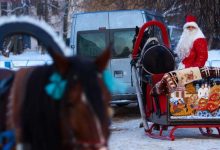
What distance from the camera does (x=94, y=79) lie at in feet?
10.9

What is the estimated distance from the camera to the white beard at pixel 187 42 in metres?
9.96

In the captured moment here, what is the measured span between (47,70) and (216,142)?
636 centimetres

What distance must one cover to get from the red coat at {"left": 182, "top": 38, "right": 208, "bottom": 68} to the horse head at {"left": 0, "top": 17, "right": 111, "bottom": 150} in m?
6.37

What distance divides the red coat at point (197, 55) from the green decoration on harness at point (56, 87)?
6595 millimetres

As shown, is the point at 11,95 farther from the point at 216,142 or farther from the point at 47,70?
the point at 216,142

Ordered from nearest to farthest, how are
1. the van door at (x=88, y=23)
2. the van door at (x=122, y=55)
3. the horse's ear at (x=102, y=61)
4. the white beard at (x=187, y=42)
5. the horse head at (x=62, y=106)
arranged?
the horse head at (x=62, y=106)
the horse's ear at (x=102, y=61)
the white beard at (x=187, y=42)
the van door at (x=122, y=55)
the van door at (x=88, y=23)

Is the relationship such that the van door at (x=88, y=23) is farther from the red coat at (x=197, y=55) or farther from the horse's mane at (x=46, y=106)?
the horse's mane at (x=46, y=106)

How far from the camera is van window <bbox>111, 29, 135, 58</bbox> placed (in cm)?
1347

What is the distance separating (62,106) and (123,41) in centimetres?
1034

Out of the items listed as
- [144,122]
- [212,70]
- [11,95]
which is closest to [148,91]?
[144,122]

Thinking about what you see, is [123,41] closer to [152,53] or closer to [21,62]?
[152,53]

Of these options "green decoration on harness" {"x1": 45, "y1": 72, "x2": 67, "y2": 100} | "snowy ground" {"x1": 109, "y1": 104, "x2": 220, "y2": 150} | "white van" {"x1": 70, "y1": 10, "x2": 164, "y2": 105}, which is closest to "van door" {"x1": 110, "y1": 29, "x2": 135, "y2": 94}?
"white van" {"x1": 70, "y1": 10, "x2": 164, "y2": 105}

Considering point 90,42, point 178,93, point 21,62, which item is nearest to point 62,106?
point 178,93

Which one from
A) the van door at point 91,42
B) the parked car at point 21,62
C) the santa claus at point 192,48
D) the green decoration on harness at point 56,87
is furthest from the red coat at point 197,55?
the green decoration on harness at point 56,87
